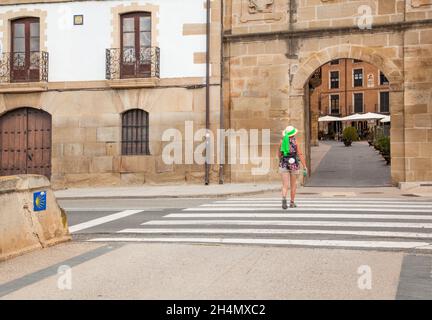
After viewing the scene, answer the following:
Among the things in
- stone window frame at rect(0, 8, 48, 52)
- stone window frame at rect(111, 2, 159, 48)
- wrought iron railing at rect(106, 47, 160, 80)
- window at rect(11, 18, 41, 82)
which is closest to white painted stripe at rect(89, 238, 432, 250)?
wrought iron railing at rect(106, 47, 160, 80)

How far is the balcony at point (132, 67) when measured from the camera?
698 inches

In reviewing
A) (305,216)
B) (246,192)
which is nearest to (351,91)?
(246,192)

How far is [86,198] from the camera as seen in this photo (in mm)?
14742

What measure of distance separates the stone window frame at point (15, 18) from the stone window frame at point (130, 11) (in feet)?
8.33

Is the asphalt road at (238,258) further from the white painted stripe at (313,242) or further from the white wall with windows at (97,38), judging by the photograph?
the white wall with windows at (97,38)

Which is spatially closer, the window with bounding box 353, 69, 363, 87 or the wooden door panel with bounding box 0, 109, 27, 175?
the wooden door panel with bounding box 0, 109, 27, 175

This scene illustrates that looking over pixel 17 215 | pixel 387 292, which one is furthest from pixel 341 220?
pixel 17 215

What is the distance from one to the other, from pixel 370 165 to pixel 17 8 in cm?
1490

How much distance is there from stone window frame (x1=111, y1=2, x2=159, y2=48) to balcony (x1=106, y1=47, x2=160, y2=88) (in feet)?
1.08

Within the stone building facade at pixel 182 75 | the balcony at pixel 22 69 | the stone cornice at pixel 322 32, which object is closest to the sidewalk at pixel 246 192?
the stone building facade at pixel 182 75

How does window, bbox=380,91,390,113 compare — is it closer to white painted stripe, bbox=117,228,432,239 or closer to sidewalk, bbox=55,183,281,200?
sidewalk, bbox=55,183,281,200

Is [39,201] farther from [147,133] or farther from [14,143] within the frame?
[14,143]

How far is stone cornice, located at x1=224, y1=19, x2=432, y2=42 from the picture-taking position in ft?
50.9

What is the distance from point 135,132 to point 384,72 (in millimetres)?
8390
